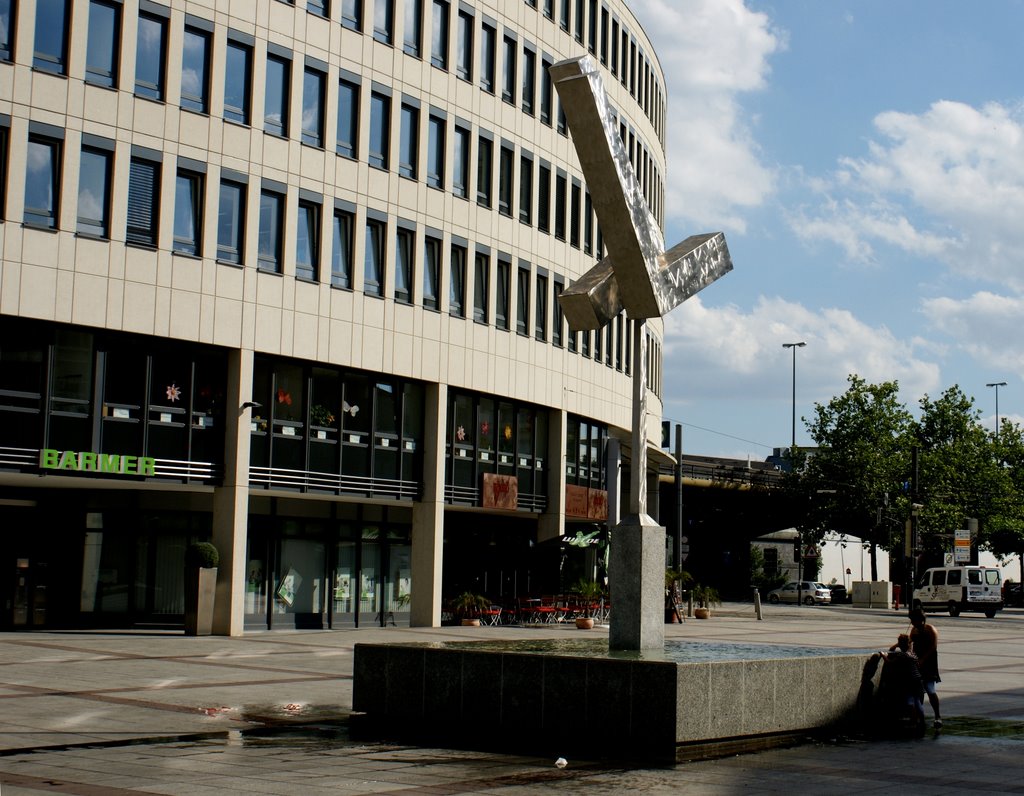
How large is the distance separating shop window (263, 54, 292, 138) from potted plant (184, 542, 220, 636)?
10.1m

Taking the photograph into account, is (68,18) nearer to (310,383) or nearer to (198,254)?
(198,254)

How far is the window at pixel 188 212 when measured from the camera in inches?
1216

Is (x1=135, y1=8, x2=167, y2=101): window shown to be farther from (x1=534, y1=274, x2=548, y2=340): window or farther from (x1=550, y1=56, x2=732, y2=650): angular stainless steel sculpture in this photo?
(x1=550, y1=56, x2=732, y2=650): angular stainless steel sculpture

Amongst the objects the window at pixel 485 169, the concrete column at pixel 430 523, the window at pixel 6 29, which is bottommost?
the concrete column at pixel 430 523

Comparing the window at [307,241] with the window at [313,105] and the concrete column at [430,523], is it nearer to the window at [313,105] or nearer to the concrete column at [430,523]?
the window at [313,105]

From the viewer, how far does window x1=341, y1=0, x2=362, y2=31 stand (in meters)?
35.3

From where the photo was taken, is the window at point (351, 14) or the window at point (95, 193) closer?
the window at point (95, 193)

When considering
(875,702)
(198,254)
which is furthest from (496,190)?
(875,702)

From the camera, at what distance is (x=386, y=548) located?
3934cm

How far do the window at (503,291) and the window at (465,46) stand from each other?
550 cm

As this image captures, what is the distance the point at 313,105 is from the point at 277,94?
124 centimetres

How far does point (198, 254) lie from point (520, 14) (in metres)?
15.8

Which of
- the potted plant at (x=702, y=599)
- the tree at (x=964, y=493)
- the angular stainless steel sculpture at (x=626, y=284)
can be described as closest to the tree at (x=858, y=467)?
the tree at (x=964, y=493)

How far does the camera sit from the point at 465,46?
40000 mm
